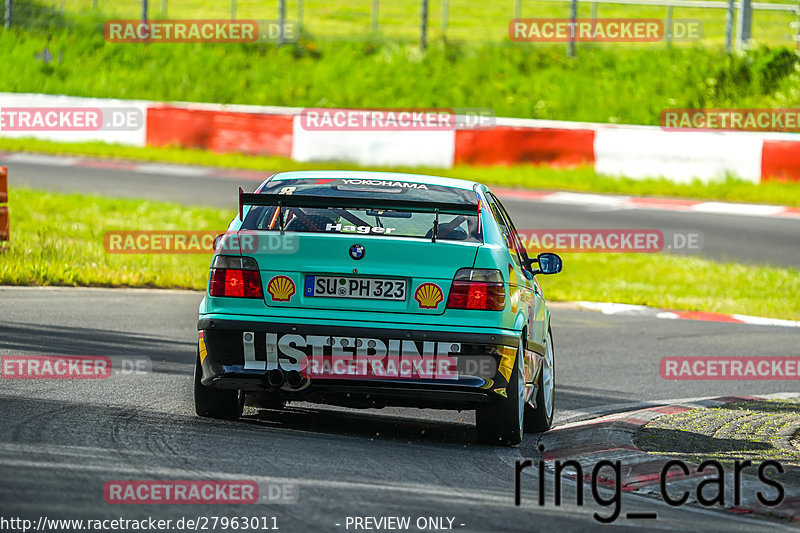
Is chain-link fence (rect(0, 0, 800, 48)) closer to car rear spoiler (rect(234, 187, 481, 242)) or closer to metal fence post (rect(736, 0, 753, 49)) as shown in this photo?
metal fence post (rect(736, 0, 753, 49))

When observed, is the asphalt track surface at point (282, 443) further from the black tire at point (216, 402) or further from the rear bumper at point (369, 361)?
the rear bumper at point (369, 361)

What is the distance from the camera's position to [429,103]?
29.0 m

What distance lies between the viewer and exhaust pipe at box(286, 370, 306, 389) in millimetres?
7258

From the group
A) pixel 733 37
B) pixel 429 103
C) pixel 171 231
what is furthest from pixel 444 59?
pixel 171 231

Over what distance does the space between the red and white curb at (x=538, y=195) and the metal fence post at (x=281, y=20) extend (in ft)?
17.4

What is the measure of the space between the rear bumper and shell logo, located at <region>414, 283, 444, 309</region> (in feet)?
0.50

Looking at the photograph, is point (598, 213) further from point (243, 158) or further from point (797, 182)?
point (243, 158)

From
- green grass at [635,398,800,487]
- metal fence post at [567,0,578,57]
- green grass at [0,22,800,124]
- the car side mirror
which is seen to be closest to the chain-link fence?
metal fence post at [567,0,578,57]

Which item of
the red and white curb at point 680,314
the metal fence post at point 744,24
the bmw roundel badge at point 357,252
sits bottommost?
the red and white curb at point 680,314

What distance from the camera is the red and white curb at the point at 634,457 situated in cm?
645

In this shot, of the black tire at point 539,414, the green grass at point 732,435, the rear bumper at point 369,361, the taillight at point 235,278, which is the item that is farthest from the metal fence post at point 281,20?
the rear bumper at point 369,361

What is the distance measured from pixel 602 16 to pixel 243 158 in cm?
871

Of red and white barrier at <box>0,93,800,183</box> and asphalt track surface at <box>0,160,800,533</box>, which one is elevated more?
red and white barrier at <box>0,93,800,183</box>

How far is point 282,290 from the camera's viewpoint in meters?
7.36
